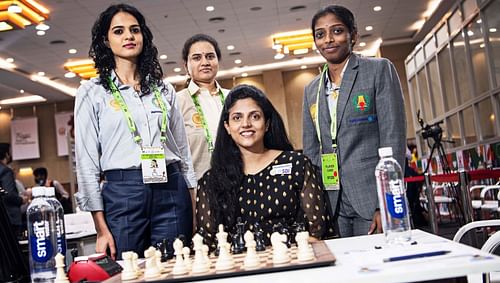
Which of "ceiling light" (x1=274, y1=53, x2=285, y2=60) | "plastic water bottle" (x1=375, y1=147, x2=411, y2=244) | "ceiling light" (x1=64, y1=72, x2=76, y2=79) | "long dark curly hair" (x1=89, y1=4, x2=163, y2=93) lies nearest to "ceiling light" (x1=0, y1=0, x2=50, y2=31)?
"ceiling light" (x1=64, y1=72, x2=76, y2=79)

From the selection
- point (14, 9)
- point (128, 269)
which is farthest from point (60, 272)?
point (14, 9)

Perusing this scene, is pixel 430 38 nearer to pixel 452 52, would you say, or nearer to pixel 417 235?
pixel 452 52

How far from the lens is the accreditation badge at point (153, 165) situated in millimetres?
2082

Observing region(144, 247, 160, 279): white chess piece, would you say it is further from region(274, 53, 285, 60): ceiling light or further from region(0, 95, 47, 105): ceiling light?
region(0, 95, 47, 105): ceiling light

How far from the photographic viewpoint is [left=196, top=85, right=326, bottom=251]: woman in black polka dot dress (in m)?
1.98

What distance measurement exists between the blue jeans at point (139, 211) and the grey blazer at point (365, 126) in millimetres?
666

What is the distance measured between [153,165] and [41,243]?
70 cm

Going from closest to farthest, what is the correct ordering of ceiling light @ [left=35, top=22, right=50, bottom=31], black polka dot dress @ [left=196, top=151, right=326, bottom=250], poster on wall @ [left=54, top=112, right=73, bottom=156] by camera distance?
black polka dot dress @ [left=196, top=151, right=326, bottom=250] → ceiling light @ [left=35, top=22, right=50, bottom=31] → poster on wall @ [left=54, top=112, right=73, bottom=156]

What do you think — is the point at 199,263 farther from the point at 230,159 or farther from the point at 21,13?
the point at 21,13

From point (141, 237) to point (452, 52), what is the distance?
8064 mm

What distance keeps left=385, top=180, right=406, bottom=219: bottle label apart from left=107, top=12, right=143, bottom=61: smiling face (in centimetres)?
128

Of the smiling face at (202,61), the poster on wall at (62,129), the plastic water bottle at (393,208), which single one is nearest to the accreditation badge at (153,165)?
the plastic water bottle at (393,208)

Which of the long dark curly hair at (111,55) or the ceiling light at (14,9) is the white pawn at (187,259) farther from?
the ceiling light at (14,9)

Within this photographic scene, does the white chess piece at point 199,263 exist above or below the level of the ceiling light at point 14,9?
below
